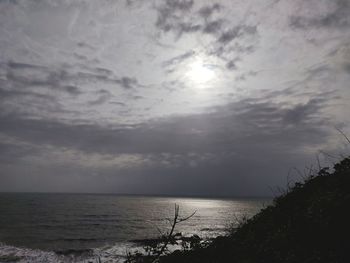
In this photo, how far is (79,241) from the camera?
41.9m

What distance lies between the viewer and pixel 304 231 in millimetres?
7875

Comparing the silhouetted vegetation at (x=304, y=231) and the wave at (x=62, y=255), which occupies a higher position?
the silhouetted vegetation at (x=304, y=231)

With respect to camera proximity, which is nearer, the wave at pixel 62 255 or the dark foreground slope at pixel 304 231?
the dark foreground slope at pixel 304 231

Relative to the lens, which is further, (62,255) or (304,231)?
(62,255)

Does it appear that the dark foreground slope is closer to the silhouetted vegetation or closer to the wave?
the silhouetted vegetation

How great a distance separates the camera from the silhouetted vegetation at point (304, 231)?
666cm

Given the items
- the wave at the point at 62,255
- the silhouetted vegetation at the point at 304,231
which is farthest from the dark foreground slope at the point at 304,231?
the wave at the point at 62,255

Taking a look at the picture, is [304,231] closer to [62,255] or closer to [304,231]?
[304,231]

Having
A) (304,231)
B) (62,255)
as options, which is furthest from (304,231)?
(62,255)

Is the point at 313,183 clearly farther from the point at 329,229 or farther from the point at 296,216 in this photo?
the point at 329,229

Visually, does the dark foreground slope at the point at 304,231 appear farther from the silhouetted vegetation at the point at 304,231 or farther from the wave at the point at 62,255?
the wave at the point at 62,255

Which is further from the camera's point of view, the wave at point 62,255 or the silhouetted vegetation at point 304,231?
the wave at point 62,255

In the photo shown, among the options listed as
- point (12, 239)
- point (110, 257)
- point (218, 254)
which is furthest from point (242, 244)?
point (12, 239)

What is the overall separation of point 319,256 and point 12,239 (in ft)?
149
